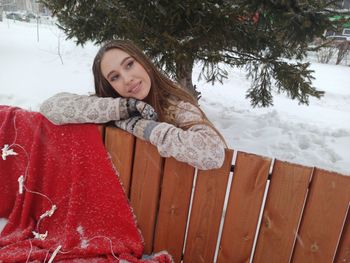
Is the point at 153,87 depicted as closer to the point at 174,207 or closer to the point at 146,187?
the point at 146,187

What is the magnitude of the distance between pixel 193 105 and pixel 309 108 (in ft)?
19.0

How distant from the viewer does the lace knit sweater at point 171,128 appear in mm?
1399

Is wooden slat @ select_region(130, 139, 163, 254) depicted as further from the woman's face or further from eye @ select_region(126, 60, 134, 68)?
eye @ select_region(126, 60, 134, 68)

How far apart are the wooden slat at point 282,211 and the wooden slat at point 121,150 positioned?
746 millimetres

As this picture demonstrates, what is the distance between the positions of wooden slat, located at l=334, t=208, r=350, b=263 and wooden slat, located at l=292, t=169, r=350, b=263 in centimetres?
3

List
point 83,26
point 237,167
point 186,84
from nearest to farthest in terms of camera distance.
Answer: point 237,167 → point 83,26 → point 186,84

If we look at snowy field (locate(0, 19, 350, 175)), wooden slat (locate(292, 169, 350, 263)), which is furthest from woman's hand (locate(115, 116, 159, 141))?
snowy field (locate(0, 19, 350, 175))

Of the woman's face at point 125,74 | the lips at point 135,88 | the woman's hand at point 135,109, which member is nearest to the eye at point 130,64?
the woman's face at point 125,74

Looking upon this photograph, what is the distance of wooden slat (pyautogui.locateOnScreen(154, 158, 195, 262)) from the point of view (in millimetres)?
1598

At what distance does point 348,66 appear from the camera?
15.3 m

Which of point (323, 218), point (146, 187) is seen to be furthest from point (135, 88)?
point (323, 218)

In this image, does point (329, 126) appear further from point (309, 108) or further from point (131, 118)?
point (131, 118)

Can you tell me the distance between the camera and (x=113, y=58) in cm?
177

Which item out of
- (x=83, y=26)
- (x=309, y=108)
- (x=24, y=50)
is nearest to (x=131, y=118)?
(x=83, y=26)
